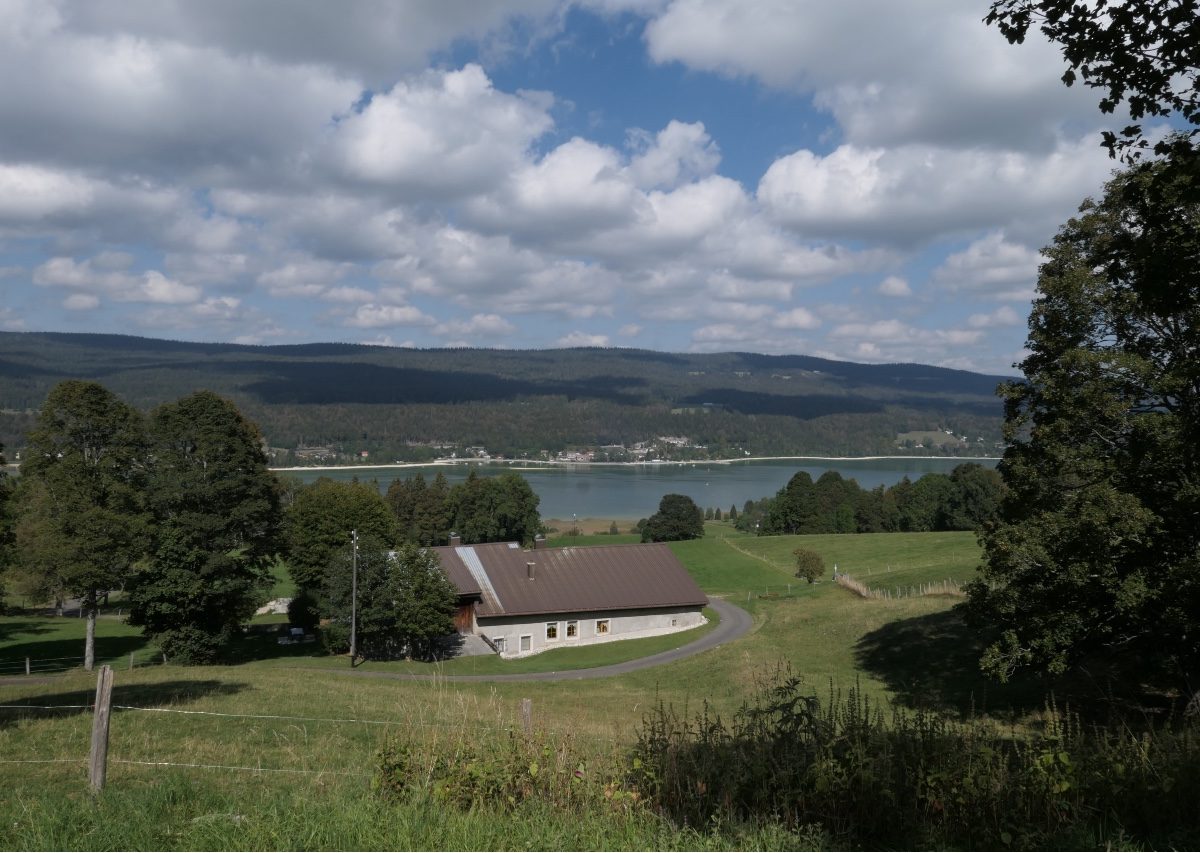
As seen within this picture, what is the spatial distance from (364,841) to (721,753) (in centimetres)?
264

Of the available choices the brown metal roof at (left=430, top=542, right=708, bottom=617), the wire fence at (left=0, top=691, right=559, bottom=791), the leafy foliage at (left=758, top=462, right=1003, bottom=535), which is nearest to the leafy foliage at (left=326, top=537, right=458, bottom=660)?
the brown metal roof at (left=430, top=542, right=708, bottom=617)

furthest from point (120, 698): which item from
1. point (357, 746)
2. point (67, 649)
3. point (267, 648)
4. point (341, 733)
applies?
point (267, 648)

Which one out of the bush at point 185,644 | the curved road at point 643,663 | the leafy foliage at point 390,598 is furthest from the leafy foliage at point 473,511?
the bush at point 185,644

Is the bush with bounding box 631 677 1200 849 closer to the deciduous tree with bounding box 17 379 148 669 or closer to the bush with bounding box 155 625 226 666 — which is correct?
the deciduous tree with bounding box 17 379 148 669

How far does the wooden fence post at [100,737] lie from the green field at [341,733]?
6.8 inches

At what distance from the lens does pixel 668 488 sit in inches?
7662

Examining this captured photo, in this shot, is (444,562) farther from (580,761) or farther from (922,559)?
(580,761)

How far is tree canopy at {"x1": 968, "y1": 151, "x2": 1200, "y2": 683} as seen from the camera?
43.6 ft

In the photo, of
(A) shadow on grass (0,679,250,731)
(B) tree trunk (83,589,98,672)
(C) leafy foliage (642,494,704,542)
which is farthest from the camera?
(C) leafy foliage (642,494,704,542)

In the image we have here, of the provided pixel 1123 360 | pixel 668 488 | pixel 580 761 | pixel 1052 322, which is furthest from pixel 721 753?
pixel 668 488

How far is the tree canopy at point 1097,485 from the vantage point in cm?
1329

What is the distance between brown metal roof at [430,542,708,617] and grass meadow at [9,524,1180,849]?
12.1 m

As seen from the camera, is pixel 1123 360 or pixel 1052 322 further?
pixel 1052 322

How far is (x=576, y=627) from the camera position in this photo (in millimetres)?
44156
